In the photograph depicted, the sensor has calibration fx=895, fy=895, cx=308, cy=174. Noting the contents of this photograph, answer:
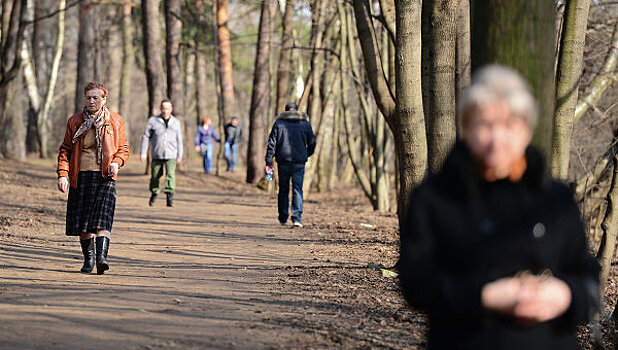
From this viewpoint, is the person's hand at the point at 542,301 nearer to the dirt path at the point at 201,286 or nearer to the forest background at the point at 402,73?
the forest background at the point at 402,73

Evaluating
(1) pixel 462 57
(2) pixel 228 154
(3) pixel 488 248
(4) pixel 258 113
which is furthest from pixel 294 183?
(2) pixel 228 154

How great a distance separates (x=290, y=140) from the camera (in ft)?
50.8

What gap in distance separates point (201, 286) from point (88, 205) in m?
1.61

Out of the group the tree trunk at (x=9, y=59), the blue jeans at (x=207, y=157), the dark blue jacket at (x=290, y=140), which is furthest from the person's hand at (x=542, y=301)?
the blue jeans at (x=207, y=157)

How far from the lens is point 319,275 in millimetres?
9664

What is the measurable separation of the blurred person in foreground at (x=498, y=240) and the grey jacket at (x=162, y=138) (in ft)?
47.3

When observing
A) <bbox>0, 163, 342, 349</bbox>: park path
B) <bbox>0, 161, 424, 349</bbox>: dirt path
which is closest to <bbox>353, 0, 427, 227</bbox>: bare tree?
<bbox>0, 161, 424, 349</bbox>: dirt path

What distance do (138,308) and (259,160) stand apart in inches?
835

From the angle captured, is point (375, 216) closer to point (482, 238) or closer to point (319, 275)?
point (319, 275)

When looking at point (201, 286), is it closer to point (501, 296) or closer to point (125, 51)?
point (501, 296)

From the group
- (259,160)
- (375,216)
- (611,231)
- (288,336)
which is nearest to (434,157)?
(611,231)

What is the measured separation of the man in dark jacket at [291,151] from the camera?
15414 mm

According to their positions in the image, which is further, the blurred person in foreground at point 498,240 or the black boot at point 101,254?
the black boot at point 101,254

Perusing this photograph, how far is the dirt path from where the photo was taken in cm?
625
